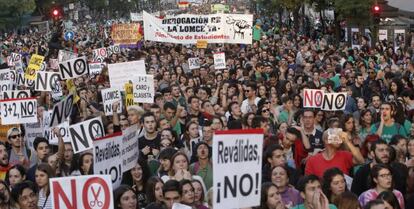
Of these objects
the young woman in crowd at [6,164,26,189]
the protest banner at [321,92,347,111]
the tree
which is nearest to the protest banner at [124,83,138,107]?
the protest banner at [321,92,347,111]

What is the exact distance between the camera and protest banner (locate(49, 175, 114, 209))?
22.7 feet

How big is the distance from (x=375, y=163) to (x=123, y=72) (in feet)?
28.4

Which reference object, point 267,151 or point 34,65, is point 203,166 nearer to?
point 267,151

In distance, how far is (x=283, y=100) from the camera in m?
13.2

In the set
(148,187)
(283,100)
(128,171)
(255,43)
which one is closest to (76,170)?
(128,171)

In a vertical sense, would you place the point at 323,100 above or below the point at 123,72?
below

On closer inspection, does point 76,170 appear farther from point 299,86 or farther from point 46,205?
point 299,86

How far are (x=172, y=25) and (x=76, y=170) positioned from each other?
19595 mm

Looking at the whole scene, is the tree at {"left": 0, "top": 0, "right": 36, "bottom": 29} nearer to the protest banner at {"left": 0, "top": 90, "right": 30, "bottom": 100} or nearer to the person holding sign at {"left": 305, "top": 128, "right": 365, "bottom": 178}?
the protest banner at {"left": 0, "top": 90, "right": 30, "bottom": 100}

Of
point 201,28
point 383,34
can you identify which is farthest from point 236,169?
point 383,34

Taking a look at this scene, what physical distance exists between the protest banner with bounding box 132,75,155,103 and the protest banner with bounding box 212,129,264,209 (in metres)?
7.71

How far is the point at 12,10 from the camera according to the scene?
6975 cm

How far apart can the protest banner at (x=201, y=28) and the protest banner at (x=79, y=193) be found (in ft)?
68.1

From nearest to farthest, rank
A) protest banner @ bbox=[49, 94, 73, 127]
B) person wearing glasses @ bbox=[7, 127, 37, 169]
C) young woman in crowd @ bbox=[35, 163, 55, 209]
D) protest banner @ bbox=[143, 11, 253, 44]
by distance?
young woman in crowd @ bbox=[35, 163, 55, 209] → person wearing glasses @ bbox=[7, 127, 37, 169] → protest banner @ bbox=[49, 94, 73, 127] → protest banner @ bbox=[143, 11, 253, 44]
